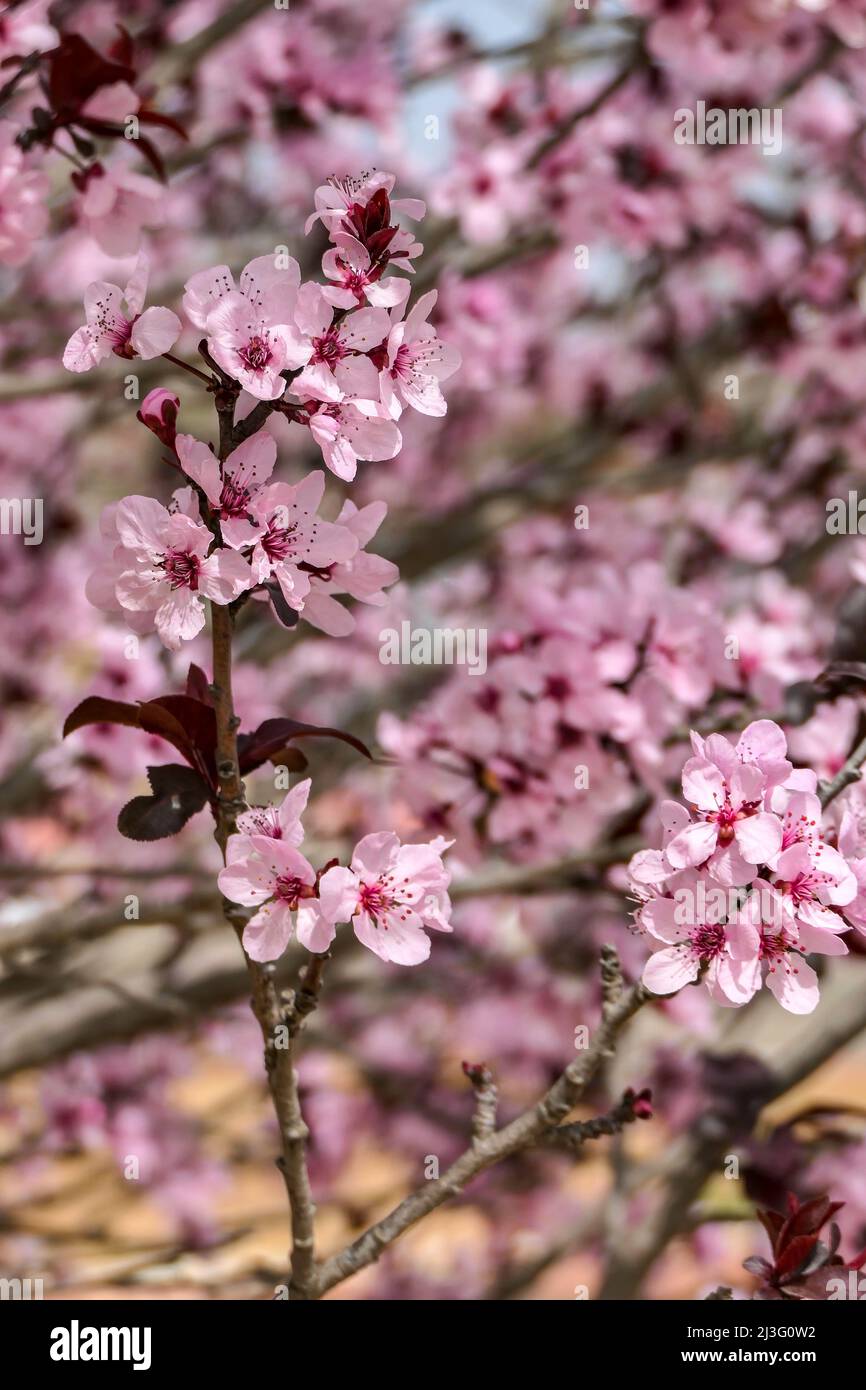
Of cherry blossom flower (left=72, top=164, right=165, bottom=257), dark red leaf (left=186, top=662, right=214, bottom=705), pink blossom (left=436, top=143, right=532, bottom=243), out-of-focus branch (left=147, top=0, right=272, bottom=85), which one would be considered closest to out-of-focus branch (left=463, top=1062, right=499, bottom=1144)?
dark red leaf (left=186, top=662, right=214, bottom=705)

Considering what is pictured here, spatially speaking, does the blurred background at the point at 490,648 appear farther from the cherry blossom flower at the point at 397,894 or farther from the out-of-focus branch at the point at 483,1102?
the out-of-focus branch at the point at 483,1102

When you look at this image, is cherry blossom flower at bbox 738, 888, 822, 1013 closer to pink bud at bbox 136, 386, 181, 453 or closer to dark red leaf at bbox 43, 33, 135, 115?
pink bud at bbox 136, 386, 181, 453

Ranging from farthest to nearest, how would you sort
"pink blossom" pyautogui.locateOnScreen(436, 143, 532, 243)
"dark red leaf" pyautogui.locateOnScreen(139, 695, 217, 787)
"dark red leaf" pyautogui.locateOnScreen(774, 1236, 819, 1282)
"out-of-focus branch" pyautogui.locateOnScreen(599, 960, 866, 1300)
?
"pink blossom" pyautogui.locateOnScreen(436, 143, 532, 243), "out-of-focus branch" pyautogui.locateOnScreen(599, 960, 866, 1300), "dark red leaf" pyautogui.locateOnScreen(774, 1236, 819, 1282), "dark red leaf" pyautogui.locateOnScreen(139, 695, 217, 787)

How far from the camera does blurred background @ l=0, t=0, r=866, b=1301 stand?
67.7 inches

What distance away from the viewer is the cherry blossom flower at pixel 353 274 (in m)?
0.88

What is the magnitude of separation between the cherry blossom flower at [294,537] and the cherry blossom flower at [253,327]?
2.7 inches

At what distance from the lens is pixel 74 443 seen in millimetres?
3045

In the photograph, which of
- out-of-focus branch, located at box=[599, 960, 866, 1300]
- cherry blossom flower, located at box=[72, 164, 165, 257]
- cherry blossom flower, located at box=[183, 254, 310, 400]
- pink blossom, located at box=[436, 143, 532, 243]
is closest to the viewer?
cherry blossom flower, located at box=[183, 254, 310, 400]

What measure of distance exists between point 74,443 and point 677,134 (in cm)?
158

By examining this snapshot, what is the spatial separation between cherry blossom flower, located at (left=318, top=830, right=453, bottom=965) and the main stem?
0.16ft

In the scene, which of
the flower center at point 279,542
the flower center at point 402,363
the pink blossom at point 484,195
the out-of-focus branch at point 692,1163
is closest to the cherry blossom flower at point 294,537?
the flower center at point 279,542

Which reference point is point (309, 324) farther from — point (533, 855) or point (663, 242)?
point (663, 242)

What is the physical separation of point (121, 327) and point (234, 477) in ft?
0.51

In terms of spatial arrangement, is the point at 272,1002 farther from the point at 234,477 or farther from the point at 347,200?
the point at 347,200
